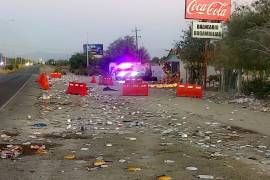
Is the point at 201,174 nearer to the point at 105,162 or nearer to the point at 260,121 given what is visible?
the point at 105,162

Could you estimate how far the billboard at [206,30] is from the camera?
3525 cm

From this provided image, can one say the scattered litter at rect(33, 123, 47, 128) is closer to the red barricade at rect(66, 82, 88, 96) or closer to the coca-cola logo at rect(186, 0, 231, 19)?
the red barricade at rect(66, 82, 88, 96)

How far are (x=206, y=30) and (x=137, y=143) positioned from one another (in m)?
24.7

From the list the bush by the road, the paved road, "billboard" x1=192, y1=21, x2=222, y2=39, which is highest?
"billboard" x1=192, y1=21, x2=222, y2=39

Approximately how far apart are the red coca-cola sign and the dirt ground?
1771cm

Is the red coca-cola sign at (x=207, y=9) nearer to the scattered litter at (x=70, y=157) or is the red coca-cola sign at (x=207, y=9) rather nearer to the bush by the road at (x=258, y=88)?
the bush by the road at (x=258, y=88)

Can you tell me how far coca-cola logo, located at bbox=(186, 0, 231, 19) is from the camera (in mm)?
36875

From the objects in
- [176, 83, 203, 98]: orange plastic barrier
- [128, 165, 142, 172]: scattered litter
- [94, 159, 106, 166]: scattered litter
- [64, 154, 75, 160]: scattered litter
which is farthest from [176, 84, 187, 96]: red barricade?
[128, 165, 142, 172]: scattered litter

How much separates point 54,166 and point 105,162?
892 mm

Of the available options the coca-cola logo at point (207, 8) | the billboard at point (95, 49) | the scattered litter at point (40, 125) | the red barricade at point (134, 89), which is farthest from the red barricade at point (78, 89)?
the billboard at point (95, 49)

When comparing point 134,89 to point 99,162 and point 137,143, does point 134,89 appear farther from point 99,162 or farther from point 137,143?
point 99,162

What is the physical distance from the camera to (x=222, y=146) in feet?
37.7

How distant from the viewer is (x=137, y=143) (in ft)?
38.6

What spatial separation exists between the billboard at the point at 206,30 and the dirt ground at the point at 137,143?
51.4 feet
